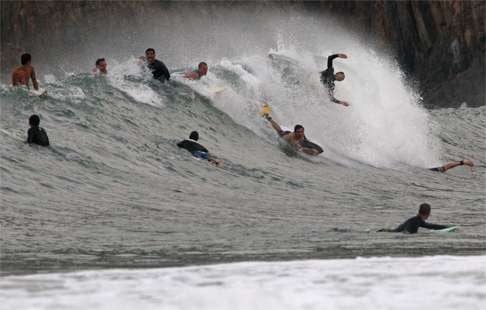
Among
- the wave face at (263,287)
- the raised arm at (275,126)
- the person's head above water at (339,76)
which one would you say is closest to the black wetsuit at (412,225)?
the wave face at (263,287)

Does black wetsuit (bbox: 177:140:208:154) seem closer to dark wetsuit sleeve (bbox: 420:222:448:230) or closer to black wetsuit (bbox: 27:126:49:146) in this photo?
black wetsuit (bbox: 27:126:49:146)

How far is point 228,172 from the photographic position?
70.8 ft

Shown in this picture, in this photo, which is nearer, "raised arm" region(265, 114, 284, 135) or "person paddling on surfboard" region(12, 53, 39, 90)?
"person paddling on surfboard" region(12, 53, 39, 90)

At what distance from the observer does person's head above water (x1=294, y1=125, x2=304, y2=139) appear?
24312 mm

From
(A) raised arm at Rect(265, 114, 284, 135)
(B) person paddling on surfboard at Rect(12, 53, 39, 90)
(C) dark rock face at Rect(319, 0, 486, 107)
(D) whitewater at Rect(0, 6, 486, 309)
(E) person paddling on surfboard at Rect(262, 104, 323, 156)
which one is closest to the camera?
(D) whitewater at Rect(0, 6, 486, 309)

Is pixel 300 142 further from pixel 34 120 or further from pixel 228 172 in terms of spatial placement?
pixel 34 120

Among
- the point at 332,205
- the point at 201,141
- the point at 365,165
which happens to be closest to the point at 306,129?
the point at 365,165

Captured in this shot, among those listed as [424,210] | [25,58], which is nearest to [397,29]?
[25,58]

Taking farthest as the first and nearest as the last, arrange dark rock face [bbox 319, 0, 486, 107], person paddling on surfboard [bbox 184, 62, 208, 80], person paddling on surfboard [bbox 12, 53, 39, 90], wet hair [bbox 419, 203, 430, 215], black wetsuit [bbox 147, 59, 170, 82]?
1. dark rock face [bbox 319, 0, 486, 107]
2. person paddling on surfboard [bbox 184, 62, 208, 80]
3. black wetsuit [bbox 147, 59, 170, 82]
4. person paddling on surfboard [bbox 12, 53, 39, 90]
5. wet hair [bbox 419, 203, 430, 215]

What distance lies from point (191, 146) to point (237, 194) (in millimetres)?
2670

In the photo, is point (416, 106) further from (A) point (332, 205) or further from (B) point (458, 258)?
(B) point (458, 258)

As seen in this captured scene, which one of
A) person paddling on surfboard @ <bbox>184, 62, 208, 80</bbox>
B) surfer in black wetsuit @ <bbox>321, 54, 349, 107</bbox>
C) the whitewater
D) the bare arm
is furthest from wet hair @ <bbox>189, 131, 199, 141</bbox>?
surfer in black wetsuit @ <bbox>321, 54, 349, 107</bbox>

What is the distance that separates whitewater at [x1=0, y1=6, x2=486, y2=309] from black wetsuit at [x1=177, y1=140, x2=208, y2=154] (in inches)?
9.6

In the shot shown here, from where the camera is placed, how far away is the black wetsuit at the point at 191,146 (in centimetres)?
2208
